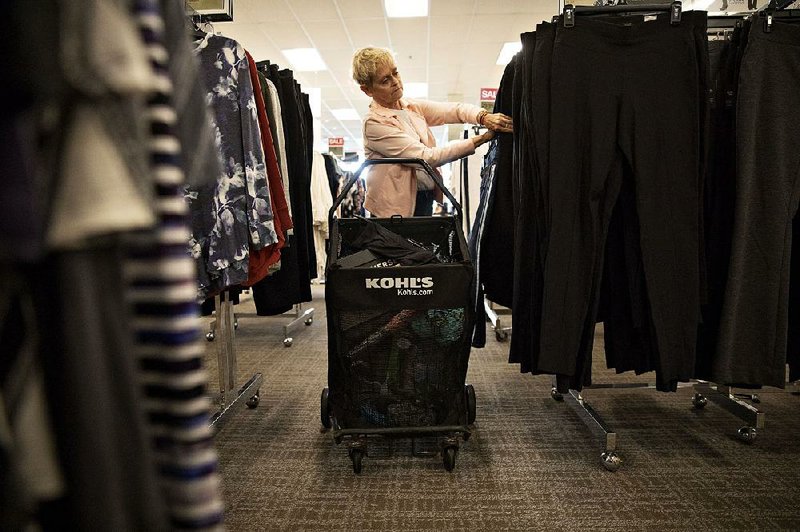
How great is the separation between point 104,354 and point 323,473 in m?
1.42

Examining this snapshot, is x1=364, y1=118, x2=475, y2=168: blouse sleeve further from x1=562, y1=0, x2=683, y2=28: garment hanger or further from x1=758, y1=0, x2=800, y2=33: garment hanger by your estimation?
x1=758, y1=0, x2=800, y2=33: garment hanger

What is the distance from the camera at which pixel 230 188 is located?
166cm

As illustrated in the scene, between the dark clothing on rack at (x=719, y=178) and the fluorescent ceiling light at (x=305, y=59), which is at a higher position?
the fluorescent ceiling light at (x=305, y=59)

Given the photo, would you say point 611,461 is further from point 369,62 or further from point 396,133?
point 369,62

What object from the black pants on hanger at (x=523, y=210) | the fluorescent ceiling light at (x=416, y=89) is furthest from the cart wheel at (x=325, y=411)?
the fluorescent ceiling light at (x=416, y=89)

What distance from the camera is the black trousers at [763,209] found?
1537 millimetres

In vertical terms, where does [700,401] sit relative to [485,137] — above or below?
below

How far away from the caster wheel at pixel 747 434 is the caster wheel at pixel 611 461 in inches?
20.6

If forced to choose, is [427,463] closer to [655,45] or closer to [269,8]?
[655,45]

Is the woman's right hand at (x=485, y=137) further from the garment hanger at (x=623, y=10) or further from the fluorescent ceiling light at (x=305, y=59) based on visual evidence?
the fluorescent ceiling light at (x=305, y=59)

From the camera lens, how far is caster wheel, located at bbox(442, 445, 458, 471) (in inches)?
65.9

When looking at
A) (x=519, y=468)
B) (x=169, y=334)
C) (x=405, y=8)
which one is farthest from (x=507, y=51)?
(x=169, y=334)

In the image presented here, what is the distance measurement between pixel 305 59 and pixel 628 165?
6443mm

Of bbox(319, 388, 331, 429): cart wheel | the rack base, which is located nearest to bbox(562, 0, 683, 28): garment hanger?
bbox(319, 388, 331, 429): cart wheel
